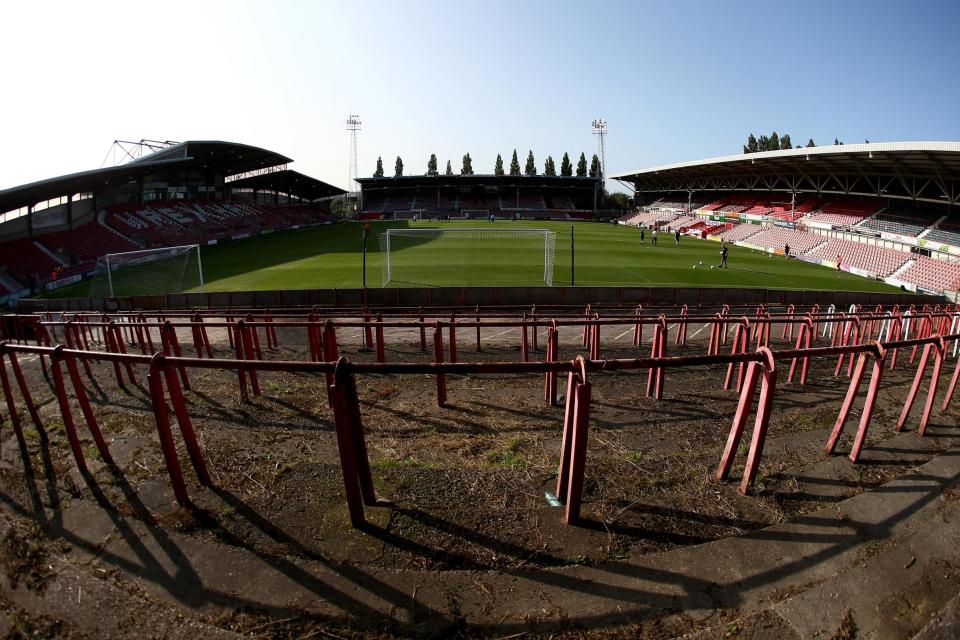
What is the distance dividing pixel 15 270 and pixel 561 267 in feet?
111

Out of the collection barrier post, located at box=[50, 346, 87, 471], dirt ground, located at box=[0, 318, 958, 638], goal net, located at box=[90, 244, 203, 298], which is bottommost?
goal net, located at box=[90, 244, 203, 298]

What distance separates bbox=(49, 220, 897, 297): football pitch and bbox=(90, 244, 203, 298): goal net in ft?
2.47

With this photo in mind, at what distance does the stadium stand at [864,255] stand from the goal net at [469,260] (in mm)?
23106

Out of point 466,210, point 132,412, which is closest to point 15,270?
point 132,412

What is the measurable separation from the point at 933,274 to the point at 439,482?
4008cm

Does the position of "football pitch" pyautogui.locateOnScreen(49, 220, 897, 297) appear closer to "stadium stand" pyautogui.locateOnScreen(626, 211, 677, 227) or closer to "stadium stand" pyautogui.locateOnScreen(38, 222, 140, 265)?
"stadium stand" pyautogui.locateOnScreen(38, 222, 140, 265)

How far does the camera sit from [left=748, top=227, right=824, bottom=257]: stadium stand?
43.7 m

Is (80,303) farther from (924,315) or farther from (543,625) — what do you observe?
(924,315)

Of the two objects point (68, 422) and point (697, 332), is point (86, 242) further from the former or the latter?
point (697, 332)

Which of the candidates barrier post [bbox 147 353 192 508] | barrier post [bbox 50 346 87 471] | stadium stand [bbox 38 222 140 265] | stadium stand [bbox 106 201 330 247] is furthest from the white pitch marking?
stadium stand [bbox 106 201 330 247]

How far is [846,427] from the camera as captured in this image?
17.7 ft

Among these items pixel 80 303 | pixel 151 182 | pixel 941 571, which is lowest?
pixel 80 303

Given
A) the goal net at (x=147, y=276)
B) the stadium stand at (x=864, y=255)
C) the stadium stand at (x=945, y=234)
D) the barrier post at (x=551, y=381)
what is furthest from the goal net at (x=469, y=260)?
the stadium stand at (x=945, y=234)

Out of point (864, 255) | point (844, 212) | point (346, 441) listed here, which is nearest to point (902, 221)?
point (864, 255)
